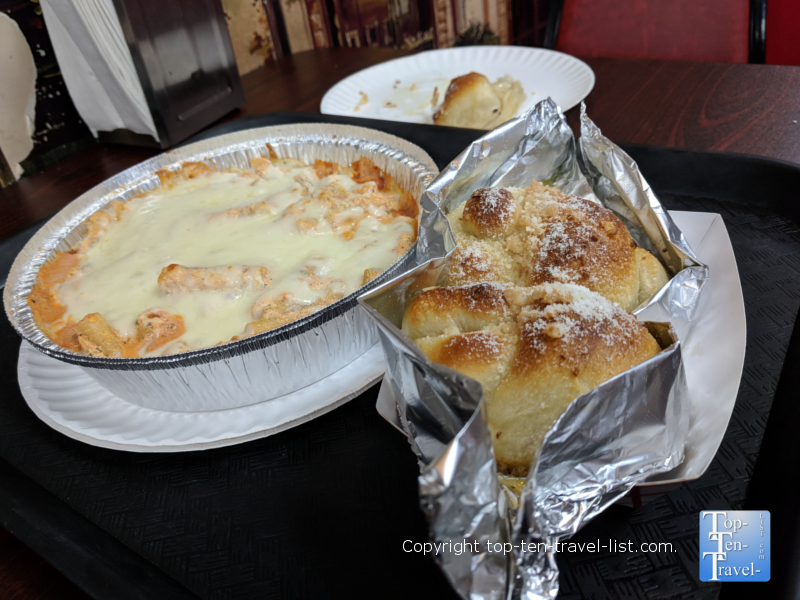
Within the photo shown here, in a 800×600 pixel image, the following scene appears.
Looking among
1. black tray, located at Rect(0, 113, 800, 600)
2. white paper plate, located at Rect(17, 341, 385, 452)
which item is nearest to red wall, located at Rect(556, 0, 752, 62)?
black tray, located at Rect(0, 113, 800, 600)

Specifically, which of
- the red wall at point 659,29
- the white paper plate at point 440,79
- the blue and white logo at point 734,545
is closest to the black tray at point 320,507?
the blue and white logo at point 734,545

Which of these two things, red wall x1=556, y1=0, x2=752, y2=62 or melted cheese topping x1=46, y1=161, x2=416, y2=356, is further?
red wall x1=556, y1=0, x2=752, y2=62

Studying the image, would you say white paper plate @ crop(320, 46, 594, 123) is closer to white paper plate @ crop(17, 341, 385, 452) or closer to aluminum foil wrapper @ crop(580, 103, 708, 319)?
aluminum foil wrapper @ crop(580, 103, 708, 319)

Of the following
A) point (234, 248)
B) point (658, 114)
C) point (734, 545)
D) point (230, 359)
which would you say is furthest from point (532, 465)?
point (658, 114)

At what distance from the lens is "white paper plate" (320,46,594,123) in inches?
69.5

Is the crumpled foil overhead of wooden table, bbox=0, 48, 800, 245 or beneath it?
overhead

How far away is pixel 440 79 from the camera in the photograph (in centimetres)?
202

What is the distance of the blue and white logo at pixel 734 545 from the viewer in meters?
0.58

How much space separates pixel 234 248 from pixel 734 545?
3.08 ft

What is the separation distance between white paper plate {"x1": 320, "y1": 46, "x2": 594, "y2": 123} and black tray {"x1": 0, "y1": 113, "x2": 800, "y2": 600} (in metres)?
0.99

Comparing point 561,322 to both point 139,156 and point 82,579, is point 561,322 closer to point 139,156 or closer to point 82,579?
point 82,579

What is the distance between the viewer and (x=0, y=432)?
3.02 ft

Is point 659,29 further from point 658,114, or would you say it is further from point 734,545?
point 734,545

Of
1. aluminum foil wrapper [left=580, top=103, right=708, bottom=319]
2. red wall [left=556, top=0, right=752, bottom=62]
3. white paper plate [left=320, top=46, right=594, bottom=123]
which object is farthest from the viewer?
red wall [left=556, top=0, right=752, bottom=62]
